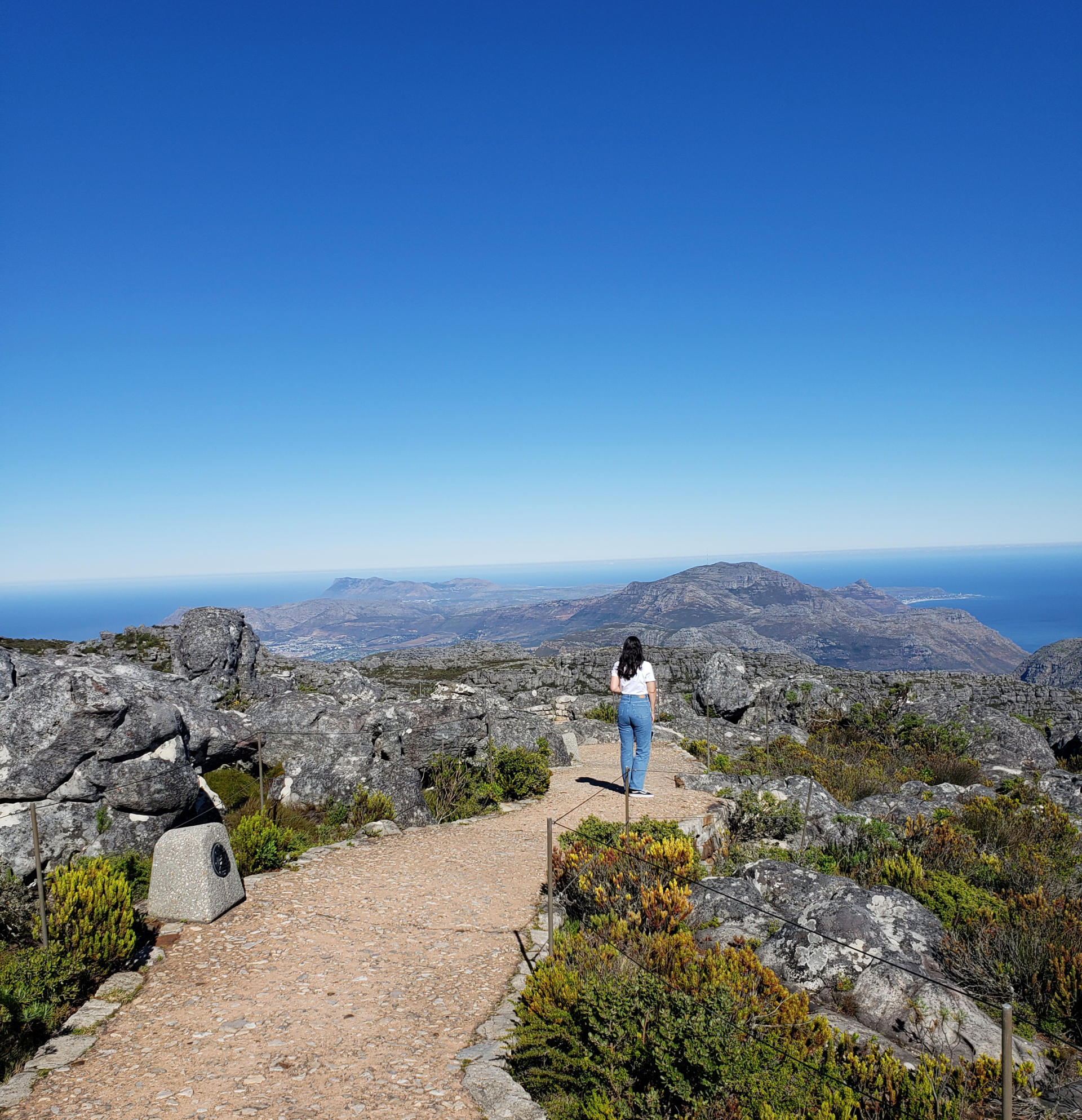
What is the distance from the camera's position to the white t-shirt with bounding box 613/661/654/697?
10258 millimetres

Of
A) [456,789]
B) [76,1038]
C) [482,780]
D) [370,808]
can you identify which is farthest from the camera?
[482,780]

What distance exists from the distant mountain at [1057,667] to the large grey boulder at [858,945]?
4809 centimetres

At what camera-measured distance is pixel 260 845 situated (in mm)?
8062

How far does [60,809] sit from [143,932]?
1690 mm

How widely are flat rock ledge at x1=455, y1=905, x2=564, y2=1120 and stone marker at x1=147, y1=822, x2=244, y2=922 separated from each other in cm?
325

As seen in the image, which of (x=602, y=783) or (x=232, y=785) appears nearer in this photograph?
(x=232, y=785)

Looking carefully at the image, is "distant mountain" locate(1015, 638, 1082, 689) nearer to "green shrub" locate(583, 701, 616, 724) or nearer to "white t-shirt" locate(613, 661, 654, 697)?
"green shrub" locate(583, 701, 616, 724)

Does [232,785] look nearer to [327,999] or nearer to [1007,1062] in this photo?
[327,999]

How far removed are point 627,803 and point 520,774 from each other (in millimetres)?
3809

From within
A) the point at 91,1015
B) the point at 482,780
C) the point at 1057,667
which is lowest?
the point at 1057,667

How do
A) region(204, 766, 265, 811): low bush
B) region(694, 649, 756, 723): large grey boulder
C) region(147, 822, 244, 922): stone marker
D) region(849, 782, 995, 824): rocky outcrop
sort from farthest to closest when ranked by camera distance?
region(694, 649, 756, 723): large grey boulder → region(204, 766, 265, 811): low bush → region(849, 782, 995, 824): rocky outcrop → region(147, 822, 244, 922): stone marker

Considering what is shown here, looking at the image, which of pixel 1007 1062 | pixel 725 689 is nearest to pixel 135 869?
pixel 1007 1062

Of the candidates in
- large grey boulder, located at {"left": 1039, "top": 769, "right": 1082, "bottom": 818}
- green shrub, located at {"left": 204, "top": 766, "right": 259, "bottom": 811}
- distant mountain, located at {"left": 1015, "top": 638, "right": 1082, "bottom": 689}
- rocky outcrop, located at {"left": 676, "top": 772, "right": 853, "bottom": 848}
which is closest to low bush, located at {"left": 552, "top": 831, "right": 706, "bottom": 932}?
rocky outcrop, located at {"left": 676, "top": 772, "right": 853, "bottom": 848}

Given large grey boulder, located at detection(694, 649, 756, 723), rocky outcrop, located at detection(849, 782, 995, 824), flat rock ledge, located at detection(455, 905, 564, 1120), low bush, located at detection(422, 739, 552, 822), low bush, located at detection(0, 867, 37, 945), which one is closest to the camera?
flat rock ledge, located at detection(455, 905, 564, 1120)
